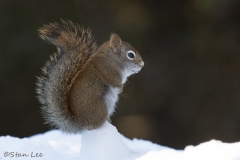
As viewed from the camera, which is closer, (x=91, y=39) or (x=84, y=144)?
(x=84, y=144)

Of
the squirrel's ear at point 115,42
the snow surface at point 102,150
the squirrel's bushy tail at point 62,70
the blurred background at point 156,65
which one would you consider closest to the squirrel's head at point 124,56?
the squirrel's ear at point 115,42

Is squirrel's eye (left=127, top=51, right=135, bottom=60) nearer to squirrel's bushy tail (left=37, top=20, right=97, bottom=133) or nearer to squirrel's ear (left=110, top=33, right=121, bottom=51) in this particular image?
squirrel's ear (left=110, top=33, right=121, bottom=51)

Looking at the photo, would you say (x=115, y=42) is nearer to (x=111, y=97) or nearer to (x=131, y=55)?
(x=131, y=55)

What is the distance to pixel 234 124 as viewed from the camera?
4320 millimetres

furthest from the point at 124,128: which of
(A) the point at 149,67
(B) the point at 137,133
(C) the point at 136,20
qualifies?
(C) the point at 136,20

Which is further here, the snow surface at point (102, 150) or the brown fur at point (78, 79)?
the brown fur at point (78, 79)

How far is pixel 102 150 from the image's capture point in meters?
1.85

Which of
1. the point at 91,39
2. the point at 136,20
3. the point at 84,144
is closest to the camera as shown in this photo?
the point at 84,144

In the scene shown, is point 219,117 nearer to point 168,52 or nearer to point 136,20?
point 168,52

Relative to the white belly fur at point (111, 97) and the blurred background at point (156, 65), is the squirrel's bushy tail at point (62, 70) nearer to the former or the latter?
the white belly fur at point (111, 97)

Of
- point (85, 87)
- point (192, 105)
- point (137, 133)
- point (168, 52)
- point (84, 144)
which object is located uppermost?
point (85, 87)

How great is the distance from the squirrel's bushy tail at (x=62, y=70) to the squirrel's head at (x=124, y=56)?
0.10m

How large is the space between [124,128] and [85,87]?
2.52m

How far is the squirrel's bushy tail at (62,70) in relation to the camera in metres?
1.93
